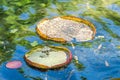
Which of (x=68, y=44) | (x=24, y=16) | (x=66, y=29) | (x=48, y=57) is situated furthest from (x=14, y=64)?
(x=24, y=16)

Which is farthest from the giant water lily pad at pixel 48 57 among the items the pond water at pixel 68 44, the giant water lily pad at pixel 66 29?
the giant water lily pad at pixel 66 29

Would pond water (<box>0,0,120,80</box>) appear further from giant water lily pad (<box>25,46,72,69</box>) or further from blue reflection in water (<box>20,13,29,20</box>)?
giant water lily pad (<box>25,46,72,69</box>)

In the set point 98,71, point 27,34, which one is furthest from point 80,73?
point 27,34

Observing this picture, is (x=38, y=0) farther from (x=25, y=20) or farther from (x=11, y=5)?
(x=25, y=20)

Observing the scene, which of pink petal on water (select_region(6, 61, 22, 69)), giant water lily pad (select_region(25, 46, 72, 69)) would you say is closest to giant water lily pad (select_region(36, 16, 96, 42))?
giant water lily pad (select_region(25, 46, 72, 69))

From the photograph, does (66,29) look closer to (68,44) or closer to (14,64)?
(68,44)

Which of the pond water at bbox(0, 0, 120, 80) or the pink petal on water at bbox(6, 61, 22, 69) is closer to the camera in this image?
the pond water at bbox(0, 0, 120, 80)
